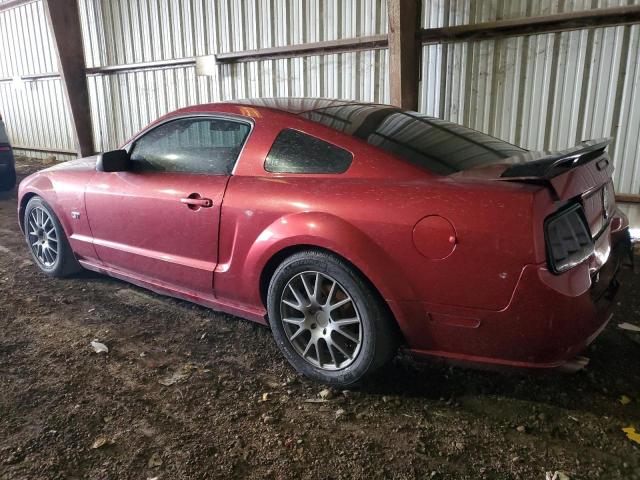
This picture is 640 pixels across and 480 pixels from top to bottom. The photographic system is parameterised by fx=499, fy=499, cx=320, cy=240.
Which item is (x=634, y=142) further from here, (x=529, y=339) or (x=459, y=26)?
(x=529, y=339)

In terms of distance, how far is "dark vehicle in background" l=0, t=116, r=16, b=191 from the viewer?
7.65 metres

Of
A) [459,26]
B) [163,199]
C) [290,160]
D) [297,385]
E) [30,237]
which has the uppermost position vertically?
[459,26]

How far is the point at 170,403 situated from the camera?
252cm

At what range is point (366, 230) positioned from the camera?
236cm

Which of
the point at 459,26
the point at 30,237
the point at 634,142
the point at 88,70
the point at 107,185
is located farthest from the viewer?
the point at 88,70

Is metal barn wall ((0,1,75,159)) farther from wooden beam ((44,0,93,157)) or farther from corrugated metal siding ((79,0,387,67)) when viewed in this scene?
corrugated metal siding ((79,0,387,67))

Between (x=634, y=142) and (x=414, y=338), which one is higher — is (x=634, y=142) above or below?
above

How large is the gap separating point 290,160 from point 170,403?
1421 mm

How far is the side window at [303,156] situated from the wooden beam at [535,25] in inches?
141

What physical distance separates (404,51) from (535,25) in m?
1.34

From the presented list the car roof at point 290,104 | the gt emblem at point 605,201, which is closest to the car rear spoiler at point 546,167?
the gt emblem at point 605,201

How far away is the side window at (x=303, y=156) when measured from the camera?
2607 millimetres

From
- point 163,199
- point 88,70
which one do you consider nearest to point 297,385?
point 163,199

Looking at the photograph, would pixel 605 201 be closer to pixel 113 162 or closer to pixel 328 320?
pixel 328 320
